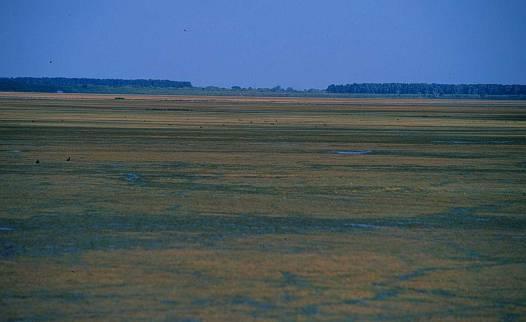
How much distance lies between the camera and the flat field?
943cm

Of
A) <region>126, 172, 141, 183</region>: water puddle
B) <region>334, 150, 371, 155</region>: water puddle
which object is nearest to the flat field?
<region>126, 172, 141, 183</region>: water puddle

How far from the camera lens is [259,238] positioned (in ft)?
43.7

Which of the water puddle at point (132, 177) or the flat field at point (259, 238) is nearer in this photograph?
the flat field at point (259, 238)

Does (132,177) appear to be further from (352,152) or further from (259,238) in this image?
(352,152)

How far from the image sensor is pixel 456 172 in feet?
78.2

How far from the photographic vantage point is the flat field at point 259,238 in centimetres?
943

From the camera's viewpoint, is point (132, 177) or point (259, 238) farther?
point (132, 177)

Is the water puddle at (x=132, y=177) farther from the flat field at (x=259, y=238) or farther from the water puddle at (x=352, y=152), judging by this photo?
the water puddle at (x=352, y=152)

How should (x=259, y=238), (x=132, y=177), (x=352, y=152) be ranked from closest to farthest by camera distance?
(x=259, y=238) < (x=132, y=177) < (x=352, y=152)

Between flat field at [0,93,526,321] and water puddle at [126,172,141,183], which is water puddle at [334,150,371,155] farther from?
water puddle at [126,172,141,183]

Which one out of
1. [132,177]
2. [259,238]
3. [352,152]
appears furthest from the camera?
[352,152]

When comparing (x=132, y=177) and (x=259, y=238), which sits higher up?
(x=132, y=177)

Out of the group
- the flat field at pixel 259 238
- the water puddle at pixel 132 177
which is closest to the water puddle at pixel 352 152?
the flat field at pixel 259 238

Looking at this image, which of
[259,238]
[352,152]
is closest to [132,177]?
[259,238]
